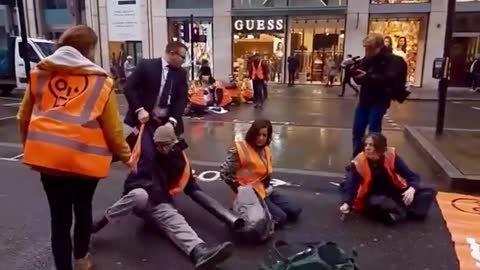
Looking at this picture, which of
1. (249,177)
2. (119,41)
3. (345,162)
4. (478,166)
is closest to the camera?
(249,177)

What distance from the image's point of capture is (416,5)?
794 inches

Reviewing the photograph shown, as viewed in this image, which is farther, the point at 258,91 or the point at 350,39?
the point at 350,39

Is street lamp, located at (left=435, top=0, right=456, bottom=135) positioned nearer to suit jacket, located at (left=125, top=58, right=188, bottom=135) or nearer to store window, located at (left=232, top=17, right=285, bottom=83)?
suit jacket, located at (left=125, top=58, right=188, bottom=135)

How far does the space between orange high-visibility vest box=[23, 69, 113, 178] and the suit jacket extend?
5.84ft

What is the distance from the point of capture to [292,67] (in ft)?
70.8

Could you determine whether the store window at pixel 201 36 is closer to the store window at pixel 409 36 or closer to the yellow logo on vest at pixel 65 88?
the store window at pixel 409 36

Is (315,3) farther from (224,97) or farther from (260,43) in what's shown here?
(224,97)

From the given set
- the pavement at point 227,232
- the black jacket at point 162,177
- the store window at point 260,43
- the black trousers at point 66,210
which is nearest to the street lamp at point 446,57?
the pavement at point 227,232

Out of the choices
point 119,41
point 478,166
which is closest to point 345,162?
point 478,166

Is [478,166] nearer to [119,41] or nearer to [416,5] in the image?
[416,5]

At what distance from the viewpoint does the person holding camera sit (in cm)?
547

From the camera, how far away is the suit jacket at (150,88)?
14.7ft

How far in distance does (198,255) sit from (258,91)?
1105cm

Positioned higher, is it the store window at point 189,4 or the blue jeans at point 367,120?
the store window at point 189,4
